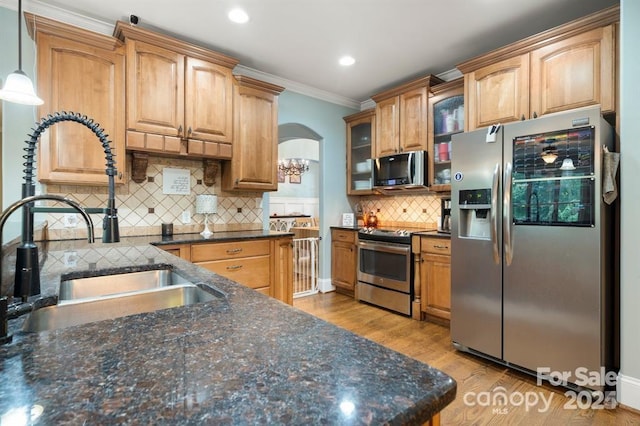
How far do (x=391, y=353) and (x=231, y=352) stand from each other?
0.30 metres

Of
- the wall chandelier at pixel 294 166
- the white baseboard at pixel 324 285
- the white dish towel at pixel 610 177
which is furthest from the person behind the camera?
the wall chandelier at pixel 294 166

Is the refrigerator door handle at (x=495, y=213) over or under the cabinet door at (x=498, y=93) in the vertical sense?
under

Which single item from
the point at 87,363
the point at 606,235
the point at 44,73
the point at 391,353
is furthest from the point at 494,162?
the point at 44,73

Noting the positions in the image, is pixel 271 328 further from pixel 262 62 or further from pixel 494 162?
pixel 262 62

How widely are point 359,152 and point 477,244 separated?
2.38 meters

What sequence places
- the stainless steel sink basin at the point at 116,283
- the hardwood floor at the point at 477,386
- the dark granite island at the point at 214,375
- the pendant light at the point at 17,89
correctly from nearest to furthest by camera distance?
the dark granite island at the point at 214,375
the stainless steel sink basin at the point at 116,283
the pendant light at the point at 17,89
the hardwood floor at the point at 477,386

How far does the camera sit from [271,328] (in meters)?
0.73

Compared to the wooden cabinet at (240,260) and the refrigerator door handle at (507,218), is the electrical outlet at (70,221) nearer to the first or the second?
the wooden cabinet at (240,260)

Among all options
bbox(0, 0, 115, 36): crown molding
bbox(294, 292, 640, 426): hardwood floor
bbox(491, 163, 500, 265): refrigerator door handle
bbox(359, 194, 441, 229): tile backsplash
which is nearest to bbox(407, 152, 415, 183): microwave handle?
bbox(359, 194, 441, 229): tile backsplash

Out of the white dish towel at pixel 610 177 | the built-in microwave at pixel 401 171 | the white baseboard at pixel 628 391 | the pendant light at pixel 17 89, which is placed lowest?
the white baseboard at pixel 628 391

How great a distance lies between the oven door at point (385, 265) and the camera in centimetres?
342

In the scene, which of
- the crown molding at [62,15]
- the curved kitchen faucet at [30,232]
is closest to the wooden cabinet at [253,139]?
the crown molding at [62,15]

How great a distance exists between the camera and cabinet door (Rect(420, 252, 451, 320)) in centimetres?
310

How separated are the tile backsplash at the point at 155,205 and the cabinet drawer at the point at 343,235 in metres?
1.19
